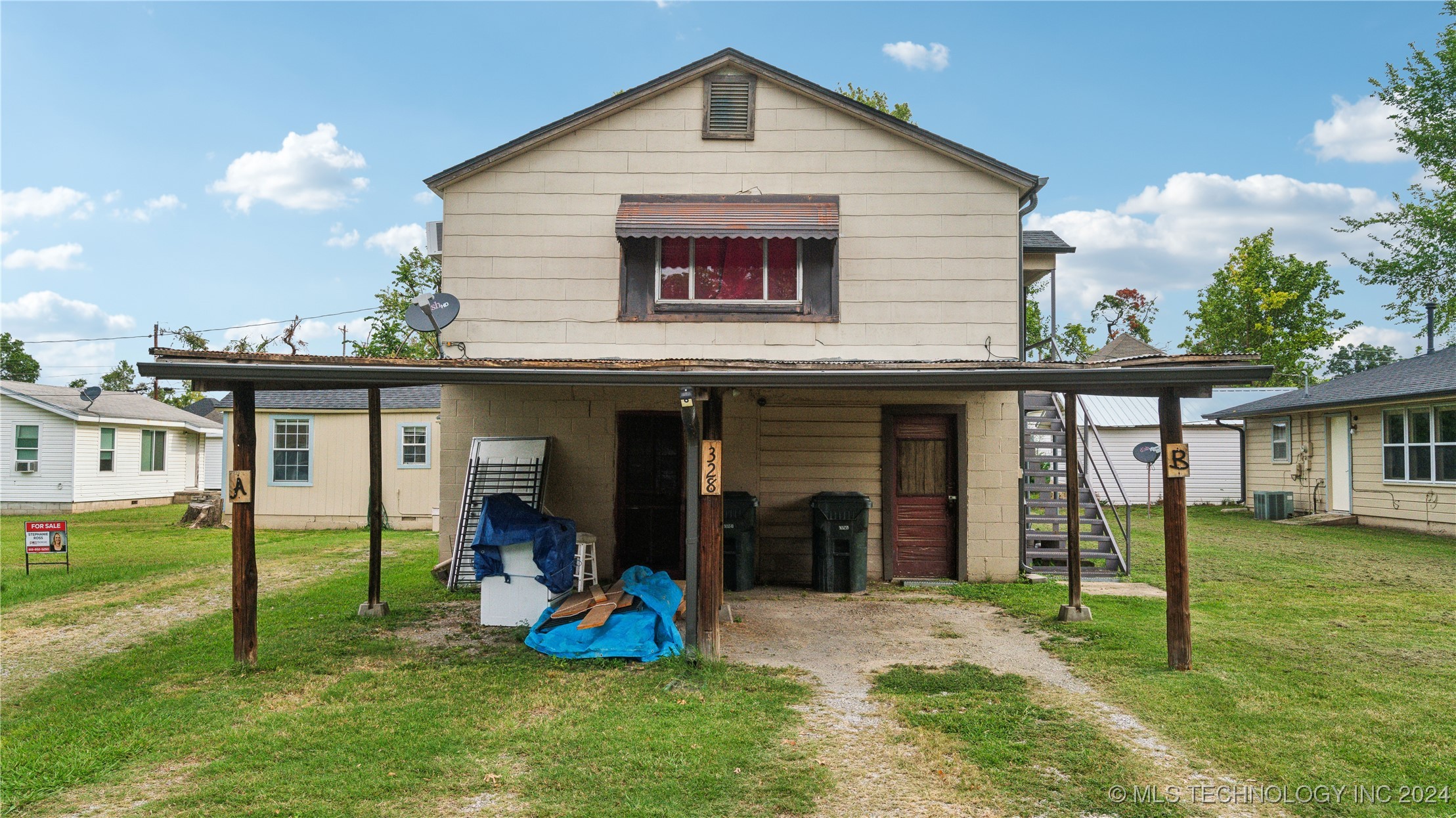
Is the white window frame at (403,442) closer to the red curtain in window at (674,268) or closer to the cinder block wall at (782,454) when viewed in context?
the cinder block wall at (782,454)

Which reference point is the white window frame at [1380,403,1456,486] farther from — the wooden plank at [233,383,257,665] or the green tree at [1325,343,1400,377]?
the green tree at [1325,343,1400,377]

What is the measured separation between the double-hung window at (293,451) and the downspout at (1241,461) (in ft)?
72.2

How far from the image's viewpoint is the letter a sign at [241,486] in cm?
623

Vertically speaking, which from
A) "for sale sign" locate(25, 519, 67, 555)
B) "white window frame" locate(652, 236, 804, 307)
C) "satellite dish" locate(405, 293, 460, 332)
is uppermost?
"white window frame" locate(652, 236, 804, 307)

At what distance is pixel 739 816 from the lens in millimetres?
3883

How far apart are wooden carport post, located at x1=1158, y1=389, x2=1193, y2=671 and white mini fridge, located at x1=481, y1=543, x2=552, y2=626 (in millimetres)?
5294

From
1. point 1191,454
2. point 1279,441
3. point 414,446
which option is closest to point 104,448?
point 414,446

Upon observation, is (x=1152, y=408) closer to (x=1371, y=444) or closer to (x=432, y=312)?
(x=1371, y=444)

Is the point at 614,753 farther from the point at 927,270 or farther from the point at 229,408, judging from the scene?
the point at 229,408

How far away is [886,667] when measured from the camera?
663 cm

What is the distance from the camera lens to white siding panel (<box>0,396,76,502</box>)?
20.8 m

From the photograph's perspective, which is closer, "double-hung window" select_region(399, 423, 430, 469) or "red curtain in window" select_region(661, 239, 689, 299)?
"red curtain in window" select_region(661, 239, 689, 299)

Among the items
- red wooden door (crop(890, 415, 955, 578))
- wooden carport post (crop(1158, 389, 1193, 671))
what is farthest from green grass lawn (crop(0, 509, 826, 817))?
red wooden door (crop(890, 415, 955, 578))

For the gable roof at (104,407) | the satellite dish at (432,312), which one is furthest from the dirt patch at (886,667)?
the gable roof at (104,407)
